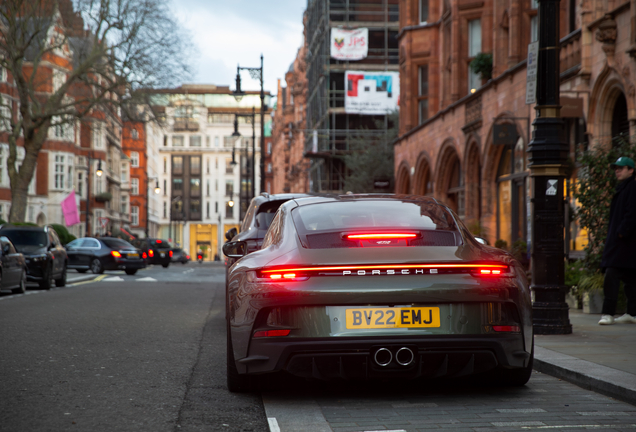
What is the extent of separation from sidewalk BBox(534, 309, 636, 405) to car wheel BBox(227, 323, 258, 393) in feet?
7.89

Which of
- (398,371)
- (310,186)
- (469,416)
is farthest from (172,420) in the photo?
(310,186)

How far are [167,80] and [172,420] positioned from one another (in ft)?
108

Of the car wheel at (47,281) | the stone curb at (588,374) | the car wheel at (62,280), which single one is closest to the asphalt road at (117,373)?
the stone curb at (588,374)

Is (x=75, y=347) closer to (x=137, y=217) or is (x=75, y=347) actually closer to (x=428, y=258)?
(x=428, y=258)

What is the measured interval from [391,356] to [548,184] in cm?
494

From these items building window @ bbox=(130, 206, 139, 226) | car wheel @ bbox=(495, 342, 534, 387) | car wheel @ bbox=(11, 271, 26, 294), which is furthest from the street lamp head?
building window @ bbox=(130, 206, 139, 226)

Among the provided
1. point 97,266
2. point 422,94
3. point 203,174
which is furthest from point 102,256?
point 203,174

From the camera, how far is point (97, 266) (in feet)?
115

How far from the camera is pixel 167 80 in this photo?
3688cm

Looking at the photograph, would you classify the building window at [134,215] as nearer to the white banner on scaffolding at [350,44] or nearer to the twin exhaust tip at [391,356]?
the white banner on scaffolding at [350,44]

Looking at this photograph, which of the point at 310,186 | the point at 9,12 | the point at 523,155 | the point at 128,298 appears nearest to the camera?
the point at 128,298

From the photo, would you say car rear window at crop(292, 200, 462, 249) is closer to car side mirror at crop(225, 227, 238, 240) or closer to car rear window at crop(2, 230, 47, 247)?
car side mirror at crop(225, 227, 238, 240)

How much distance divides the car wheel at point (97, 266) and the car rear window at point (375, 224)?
29751mm

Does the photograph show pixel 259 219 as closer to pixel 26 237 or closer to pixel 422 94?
pixel 26 237
